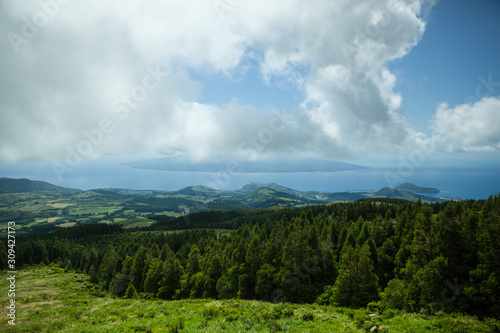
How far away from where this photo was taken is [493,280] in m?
21.7

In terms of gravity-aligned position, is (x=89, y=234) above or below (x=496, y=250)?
below

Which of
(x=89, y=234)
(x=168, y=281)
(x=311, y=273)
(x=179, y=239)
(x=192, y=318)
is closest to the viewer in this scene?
A: (x=192, y=318)

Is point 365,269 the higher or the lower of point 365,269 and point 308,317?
the lower

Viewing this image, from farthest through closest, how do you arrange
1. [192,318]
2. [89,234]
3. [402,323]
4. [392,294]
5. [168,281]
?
[89,234]
[168,281]
[392,294]
[192,318]
[402,323]

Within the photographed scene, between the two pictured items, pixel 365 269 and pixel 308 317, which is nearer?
pixel 308 317

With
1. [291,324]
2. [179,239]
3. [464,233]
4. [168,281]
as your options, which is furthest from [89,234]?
[464,233]

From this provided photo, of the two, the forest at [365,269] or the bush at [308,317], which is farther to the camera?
the forest at [365,269]

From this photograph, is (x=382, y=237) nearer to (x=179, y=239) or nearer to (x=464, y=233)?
(x=464, y=233)

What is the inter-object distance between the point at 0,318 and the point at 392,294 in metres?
45.9

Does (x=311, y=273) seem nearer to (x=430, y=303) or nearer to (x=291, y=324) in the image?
(x=430, y=303)

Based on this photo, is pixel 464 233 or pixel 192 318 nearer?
pixel 192 318

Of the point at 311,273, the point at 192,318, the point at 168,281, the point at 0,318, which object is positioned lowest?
the point at 168,281

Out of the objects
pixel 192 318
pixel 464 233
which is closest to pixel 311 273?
pixel 464 233

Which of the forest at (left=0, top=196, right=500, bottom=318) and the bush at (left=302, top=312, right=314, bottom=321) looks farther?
the forest at (left=0, top=196, right=500, bottom=318)
